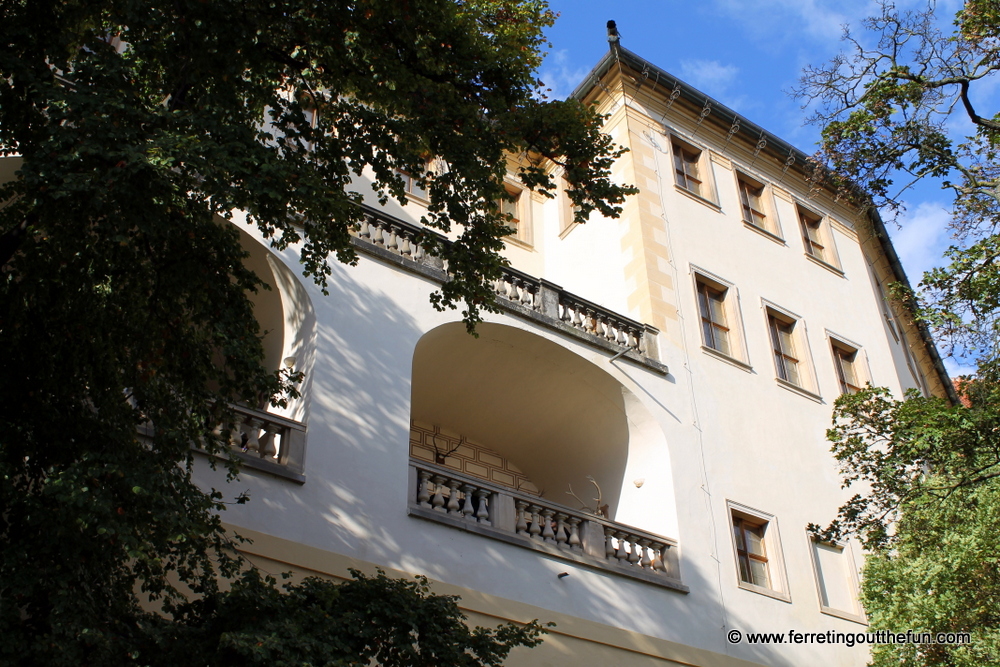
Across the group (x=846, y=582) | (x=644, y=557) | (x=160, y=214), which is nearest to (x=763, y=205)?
(x=846, y=582)

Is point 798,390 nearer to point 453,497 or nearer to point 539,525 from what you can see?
point 539,525

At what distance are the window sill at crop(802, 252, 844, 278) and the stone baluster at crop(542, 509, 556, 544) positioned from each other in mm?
10942

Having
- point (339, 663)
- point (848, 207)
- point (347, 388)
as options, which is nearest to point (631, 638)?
point (347, 388)

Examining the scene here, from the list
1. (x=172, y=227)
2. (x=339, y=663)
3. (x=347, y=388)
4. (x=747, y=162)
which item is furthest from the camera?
(x=747, y=162)

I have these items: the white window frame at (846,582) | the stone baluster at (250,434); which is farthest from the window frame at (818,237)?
the stone baluster at (250,434)

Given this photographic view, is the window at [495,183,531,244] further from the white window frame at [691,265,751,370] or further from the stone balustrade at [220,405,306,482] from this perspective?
the stone balustrade at [220,405,306,482]

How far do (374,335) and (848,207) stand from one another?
47.7 ft

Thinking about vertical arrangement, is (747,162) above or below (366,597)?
above

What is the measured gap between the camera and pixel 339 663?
6.48 m

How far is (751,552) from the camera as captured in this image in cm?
1459

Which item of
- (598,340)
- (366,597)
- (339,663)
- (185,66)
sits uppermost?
(598,340)

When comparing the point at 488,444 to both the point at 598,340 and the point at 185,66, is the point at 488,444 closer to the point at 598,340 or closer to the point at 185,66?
the point at 598,340

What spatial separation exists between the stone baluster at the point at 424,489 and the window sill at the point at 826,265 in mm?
12226

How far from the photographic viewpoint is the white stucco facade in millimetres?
11180
